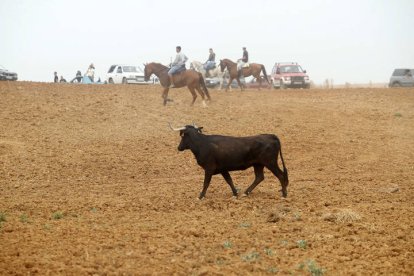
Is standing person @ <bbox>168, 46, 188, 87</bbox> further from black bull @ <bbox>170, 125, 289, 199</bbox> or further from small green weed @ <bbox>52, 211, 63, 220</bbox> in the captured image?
small green weed @ <bbox>52, 211, 63, 220</bbox>

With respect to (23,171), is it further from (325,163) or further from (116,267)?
(116,267)

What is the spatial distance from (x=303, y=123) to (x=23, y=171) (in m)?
11.5

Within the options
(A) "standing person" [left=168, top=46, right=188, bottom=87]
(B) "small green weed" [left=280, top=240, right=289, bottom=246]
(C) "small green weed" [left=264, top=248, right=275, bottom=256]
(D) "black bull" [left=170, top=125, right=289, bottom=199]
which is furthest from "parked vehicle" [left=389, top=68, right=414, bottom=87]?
(C) "small green weed" [left=264, top=248, right=275, bottom=256]

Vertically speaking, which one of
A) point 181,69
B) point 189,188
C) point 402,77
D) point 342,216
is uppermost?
point 181,69

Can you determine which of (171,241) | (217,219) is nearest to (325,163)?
(217,219)

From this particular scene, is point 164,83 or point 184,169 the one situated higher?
point 164,83

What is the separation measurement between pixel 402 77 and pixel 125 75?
724 inches

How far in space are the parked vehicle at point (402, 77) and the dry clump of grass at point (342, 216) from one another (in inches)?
1333

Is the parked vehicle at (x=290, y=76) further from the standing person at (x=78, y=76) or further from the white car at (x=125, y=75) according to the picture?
the standing person at (x=78, y=76)

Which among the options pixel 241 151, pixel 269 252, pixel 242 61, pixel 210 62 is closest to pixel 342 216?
pixel 269 252

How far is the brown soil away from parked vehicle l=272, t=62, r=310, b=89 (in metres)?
7.85

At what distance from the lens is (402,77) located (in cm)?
4344

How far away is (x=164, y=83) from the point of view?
27.2 meters

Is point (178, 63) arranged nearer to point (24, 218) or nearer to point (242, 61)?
point (242, 61)
